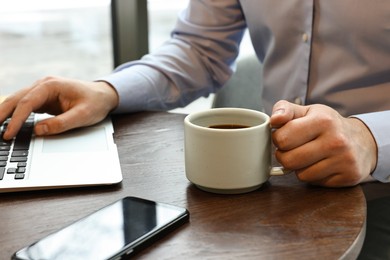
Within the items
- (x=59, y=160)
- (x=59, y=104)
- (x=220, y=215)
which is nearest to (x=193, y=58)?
(x=59, y=104)

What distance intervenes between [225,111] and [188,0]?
579mm

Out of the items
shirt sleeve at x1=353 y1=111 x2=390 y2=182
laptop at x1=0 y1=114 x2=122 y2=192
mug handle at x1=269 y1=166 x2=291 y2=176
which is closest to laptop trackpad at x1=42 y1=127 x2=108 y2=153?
laptop at x1=0 y1=114 x2=122 y2=192

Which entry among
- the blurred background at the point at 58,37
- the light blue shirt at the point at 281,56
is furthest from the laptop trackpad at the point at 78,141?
the blurred background at the point at 58,37

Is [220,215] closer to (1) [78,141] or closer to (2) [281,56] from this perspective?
(1) [78,141]

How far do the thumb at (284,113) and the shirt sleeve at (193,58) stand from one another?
0.41 meters

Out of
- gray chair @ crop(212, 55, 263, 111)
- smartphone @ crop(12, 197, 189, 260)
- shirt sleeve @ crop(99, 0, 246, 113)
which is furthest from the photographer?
gray chair @ crop(212, 55, 263, 111)

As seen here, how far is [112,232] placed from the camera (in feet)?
2.11

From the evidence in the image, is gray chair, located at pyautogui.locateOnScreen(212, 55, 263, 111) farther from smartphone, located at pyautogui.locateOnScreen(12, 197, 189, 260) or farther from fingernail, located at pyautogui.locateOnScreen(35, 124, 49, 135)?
smartphone, located at pyautogui.locateOnScreen(12, 197, 189, 260)

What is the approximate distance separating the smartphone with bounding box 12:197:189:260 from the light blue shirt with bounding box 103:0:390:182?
0.39 m

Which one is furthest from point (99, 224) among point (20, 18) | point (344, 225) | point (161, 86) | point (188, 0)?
point (20, 18)

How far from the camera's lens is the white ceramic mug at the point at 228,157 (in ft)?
2.39

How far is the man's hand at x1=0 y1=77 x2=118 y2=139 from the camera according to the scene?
947mm

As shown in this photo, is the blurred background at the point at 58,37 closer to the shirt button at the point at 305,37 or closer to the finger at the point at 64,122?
the shirt button at the point at 305,37

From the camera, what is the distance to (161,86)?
1.20 metres
